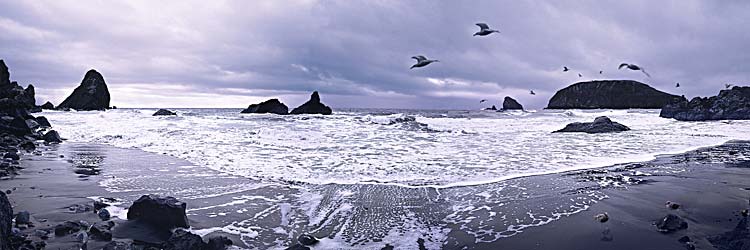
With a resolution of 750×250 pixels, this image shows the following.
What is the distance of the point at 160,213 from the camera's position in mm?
5672

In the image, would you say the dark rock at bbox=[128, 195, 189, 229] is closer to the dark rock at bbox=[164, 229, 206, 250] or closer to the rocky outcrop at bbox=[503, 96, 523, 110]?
the dark rock at bbox=[164, 229, 206, 250]

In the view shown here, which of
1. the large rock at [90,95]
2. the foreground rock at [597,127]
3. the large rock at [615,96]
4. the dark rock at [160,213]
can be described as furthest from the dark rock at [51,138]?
the large rock at [615,96]

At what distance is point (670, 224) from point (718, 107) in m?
41.4

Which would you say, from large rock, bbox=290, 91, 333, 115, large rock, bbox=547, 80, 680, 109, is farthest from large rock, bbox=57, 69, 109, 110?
large rock, bbox=547, 80, 680, 109

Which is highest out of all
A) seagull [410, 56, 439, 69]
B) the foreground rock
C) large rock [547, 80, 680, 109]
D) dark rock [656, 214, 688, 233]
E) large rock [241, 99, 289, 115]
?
large rock [547, 80, 680, 109]

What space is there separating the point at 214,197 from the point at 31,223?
2646 millimetres

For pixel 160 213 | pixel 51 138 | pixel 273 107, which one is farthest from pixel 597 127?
pixel 273 107

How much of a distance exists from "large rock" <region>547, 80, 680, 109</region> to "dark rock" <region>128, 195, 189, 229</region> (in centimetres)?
10281

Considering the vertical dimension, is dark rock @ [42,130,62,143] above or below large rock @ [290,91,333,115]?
below

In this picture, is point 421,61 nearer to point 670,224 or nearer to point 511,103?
point 670,224

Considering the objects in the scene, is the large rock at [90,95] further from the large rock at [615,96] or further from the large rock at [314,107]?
the large rock at [615,96]

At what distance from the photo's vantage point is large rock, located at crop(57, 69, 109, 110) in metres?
62.6

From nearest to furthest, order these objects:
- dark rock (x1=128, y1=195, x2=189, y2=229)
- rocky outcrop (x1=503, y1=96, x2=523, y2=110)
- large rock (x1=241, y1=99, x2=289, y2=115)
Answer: dark rock (x1=128, y1=195, x2=189, y2=229) < large rock (x1=241, y1=99, x2=289, y2=115) < rocky outcrop (x1=503, y1=96, x2=523, y2=110)

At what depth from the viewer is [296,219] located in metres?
6.39
